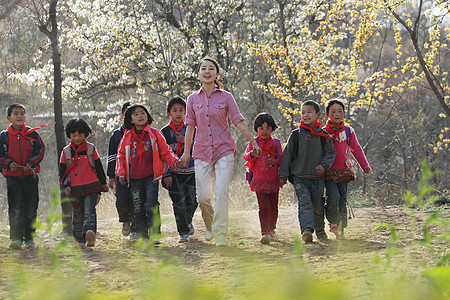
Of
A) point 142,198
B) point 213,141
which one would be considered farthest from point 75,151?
point 213,141

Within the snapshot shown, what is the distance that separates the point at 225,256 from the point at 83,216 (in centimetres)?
237

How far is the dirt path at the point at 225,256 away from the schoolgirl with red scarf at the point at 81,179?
0.34 m

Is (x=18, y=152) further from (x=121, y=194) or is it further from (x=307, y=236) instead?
(x=307, y=236)

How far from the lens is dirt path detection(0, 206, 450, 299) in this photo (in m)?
3.59

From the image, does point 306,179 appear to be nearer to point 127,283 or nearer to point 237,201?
point 127,283

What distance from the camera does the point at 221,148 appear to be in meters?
6.03

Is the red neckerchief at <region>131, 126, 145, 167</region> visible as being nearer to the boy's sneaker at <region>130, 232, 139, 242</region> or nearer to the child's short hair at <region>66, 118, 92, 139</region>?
the child's short hair at <region>66, 118, 92, 139</region>

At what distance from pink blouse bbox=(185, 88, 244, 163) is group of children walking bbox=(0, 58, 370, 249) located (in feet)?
0.04

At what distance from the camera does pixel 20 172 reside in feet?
21.8

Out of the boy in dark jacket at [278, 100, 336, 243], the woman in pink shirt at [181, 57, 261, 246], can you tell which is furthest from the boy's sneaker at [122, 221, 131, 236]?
the boy in dark jacket at [278, 100, 336, 243]

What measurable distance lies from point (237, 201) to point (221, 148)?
5587mm

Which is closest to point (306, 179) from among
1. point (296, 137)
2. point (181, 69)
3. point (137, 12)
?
point (296, 137)

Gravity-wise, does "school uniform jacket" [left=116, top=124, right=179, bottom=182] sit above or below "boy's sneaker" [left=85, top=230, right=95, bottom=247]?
above

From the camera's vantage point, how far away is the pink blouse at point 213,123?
6031 mm
